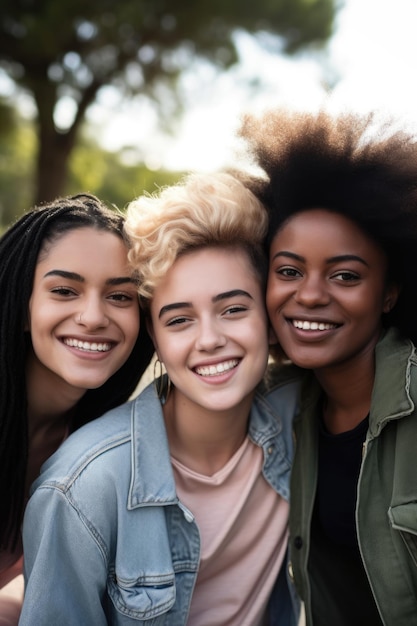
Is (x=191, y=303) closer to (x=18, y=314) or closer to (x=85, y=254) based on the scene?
(x=85, y=254)

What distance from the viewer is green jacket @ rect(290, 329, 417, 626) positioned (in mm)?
2404

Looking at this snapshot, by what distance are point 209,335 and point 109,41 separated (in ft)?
42.0

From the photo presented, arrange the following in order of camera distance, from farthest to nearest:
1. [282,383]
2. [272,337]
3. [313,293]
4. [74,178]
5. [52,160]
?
[74,178] < [52,160] < [282,383] < [272,337] < [313,293]

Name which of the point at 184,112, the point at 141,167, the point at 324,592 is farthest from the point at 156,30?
the point at 141,167

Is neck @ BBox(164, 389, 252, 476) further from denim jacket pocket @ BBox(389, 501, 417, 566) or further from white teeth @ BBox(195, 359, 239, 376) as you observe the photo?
denim jacket pocket @ BBox(389, 501, 417, 566)

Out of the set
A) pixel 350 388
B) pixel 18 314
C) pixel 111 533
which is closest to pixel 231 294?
pixel 350 388

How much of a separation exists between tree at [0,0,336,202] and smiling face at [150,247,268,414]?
11035 mm

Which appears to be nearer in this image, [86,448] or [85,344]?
[86,448]

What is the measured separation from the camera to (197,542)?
2656 mm

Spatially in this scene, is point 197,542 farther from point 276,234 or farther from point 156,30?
point 156,30

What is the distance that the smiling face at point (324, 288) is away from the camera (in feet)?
8.52

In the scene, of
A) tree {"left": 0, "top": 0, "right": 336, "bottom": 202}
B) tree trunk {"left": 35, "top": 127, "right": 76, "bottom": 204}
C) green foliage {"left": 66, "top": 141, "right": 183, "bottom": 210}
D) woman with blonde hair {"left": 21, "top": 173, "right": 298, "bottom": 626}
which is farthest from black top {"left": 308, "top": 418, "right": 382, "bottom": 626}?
tree trunk {"left": 35, "top": 127, "right": 76, "bottom": 204}

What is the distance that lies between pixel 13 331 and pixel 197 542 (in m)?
1.19

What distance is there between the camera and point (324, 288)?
103 inches
